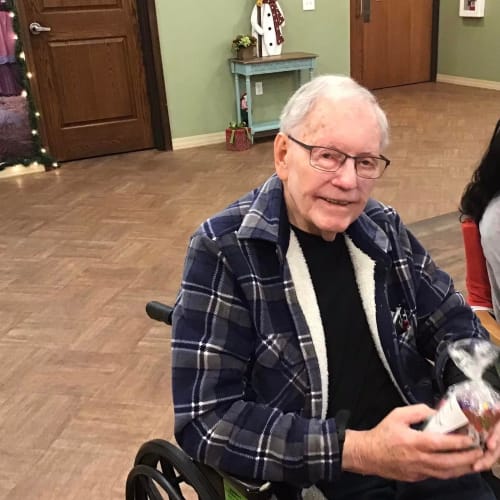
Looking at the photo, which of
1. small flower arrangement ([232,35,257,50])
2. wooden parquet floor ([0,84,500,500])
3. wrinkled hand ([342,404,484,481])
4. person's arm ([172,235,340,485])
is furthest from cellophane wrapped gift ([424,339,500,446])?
small flower arrangement ([232,35,257,50])

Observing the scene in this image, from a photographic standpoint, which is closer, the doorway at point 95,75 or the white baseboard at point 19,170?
the doorway at point 95,75

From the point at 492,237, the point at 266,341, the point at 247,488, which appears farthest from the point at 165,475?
the point at 492,237

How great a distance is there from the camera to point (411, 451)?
0.97 m

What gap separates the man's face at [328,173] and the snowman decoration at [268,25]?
4.61 metres

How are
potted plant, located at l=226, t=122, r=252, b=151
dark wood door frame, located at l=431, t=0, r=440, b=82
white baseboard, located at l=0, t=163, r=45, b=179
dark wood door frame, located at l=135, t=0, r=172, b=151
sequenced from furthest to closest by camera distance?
dark wood door frame, located at l=431, t=0, r=440, b=82, potted plant, located at l=226, t=122, r=252, b=151, dark wood door frame, located at l=135, t=0, r=172, b=151, white baseboard, located at l=0, t=163, r=45, b=179

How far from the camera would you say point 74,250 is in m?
3.59

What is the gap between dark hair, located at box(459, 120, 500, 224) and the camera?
1539 millimetres

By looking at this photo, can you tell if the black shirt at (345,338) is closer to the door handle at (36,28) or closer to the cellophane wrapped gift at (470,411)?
the cellophane wrapped gift at (470,411)

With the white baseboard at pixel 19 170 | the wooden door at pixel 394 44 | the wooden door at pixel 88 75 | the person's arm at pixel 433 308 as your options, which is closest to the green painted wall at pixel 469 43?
the wooden door at pixel 394 44

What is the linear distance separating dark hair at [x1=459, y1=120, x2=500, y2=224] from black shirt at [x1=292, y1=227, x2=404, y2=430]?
0.52 metres

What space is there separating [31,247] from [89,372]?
1439 mm

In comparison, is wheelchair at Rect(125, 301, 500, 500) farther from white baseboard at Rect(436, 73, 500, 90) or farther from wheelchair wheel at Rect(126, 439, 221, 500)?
white baseboard at Rect(436, 73, 500, 90)

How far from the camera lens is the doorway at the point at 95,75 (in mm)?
4949

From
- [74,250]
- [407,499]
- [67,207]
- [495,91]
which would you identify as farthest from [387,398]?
[495,91]
